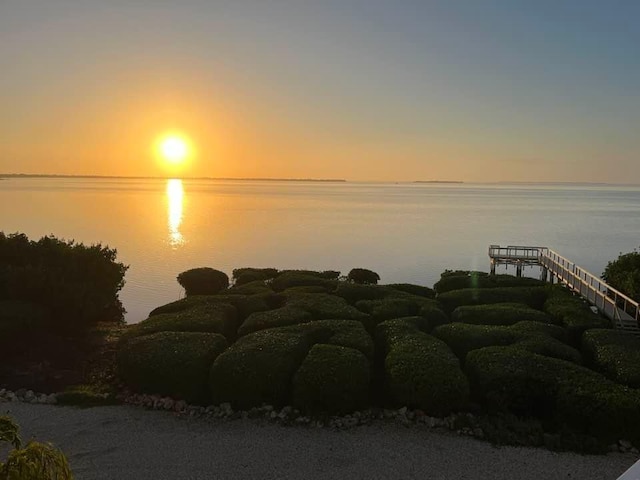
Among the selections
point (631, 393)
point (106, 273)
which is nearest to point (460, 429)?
point (631, 393)

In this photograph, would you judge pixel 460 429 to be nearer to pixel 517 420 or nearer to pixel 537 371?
pixel 517 420

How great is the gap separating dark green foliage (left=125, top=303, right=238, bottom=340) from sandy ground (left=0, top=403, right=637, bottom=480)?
6113 millimetres

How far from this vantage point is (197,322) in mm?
24203

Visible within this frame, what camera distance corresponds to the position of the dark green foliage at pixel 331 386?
1758 centimetres

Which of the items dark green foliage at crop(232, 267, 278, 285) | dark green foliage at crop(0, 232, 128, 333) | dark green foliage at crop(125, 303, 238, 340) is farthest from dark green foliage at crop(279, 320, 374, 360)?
dark green foliage at crop(232, 267, 278, 285)

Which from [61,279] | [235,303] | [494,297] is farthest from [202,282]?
[494,297]

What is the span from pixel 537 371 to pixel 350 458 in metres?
7.77

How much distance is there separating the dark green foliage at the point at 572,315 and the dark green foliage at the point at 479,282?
183 inches

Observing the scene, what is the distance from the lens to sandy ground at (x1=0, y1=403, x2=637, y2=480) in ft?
46.8

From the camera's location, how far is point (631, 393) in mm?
16891

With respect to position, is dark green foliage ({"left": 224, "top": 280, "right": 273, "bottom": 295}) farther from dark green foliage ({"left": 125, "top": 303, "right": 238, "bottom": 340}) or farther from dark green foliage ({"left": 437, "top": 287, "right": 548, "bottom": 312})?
dark green foliage ({"left": 437, "top": 287, "right": 548, "bottom": 312})

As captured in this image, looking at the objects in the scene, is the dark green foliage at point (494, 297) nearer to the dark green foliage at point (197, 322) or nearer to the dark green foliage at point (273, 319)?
the dark green foliage at point (273, 319)

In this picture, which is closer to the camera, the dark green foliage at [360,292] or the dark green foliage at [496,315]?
the dark green foliage at [496,315]

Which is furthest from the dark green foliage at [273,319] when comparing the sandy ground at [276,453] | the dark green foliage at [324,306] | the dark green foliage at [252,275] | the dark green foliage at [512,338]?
the dark green foliage at [252,275]
